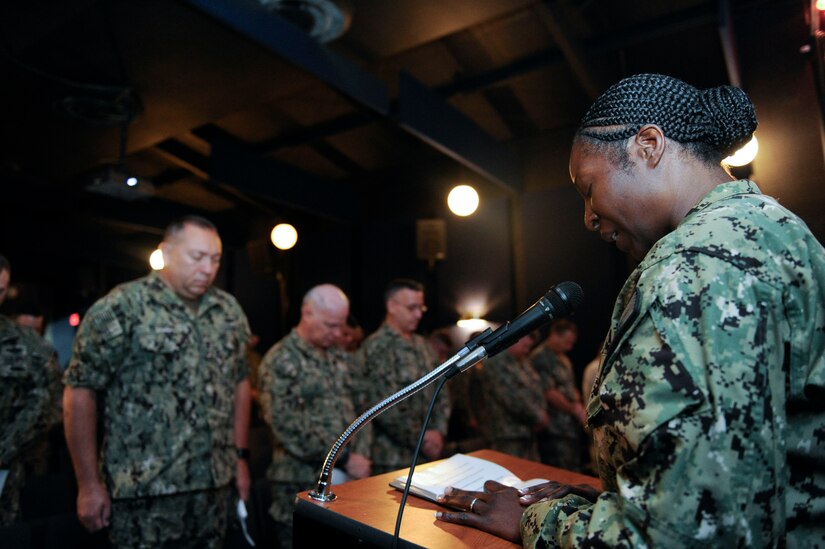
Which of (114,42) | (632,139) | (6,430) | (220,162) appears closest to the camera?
(632,139)

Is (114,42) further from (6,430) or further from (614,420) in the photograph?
(614,420)

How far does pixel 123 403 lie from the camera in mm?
2174

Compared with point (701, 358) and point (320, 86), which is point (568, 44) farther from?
point (701, 358)

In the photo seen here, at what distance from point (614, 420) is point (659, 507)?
12 cm

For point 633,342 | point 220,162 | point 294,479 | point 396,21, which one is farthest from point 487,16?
point 633,342

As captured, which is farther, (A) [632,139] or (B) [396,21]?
(B) [396,21]

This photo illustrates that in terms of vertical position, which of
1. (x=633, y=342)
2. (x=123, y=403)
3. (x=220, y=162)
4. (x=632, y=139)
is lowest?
(x=123, y=403)

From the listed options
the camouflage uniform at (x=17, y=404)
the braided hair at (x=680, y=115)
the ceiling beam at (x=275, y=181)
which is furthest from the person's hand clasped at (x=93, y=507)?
the ceiling beam at (x=275, y=181)

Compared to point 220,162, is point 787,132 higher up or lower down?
lower down

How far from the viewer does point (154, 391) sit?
222 cm

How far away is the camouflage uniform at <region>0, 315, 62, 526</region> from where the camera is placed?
2.80 meters

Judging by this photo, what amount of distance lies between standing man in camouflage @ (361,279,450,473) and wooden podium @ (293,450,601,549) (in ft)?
8.00

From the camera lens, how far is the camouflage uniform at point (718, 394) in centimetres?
67

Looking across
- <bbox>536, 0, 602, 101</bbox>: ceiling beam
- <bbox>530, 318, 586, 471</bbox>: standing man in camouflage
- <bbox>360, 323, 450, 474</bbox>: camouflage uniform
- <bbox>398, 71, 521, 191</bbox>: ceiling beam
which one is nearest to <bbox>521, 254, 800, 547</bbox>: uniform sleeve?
<bbox>360, 323, 450, 474</bbox>: camouflage uniform
